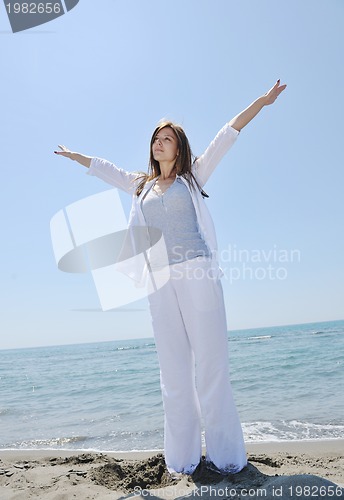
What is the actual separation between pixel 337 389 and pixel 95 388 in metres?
5.29

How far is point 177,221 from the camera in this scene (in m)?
2.66

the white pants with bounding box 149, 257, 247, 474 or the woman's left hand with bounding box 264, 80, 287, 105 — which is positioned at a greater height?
the woman's left hand with bounding box 264, 80, 287, 105

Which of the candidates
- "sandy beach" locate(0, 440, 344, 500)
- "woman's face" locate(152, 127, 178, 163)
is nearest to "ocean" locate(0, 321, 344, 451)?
"sandy beach" locate(0, 440, 344, 500)

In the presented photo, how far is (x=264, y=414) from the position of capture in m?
5.23

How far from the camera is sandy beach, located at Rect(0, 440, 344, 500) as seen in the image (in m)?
1.82

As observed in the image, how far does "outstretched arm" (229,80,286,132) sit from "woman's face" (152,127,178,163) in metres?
0.41

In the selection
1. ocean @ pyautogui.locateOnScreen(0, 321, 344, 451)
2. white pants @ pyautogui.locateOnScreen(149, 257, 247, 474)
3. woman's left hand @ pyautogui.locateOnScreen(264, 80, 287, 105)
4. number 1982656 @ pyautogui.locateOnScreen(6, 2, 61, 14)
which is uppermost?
number 1982656 @ pyautogui.locateOnScreen(6, 2, 61, 14)

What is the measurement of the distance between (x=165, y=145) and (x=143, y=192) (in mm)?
352

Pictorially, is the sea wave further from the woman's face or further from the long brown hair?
the woman's face

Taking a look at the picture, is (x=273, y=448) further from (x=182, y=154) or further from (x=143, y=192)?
(x=182, y=154)

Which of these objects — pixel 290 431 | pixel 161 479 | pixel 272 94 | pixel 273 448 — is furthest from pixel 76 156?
pixel 290 431

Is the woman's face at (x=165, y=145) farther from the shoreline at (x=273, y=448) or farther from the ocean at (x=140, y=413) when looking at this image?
the ocean at (x=140, y=413)

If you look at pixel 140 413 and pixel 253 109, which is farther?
pixel 140 413

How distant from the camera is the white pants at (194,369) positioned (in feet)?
8.04
